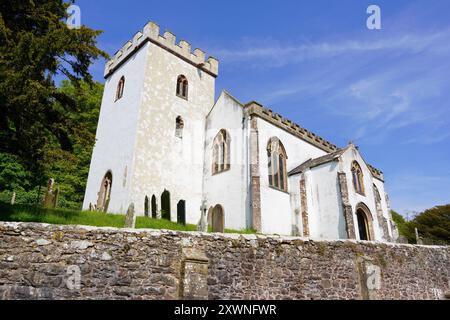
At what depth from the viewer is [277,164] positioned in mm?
20562

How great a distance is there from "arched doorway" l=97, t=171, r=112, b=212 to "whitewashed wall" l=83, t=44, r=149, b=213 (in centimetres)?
39

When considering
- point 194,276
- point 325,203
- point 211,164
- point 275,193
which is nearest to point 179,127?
point 211,164

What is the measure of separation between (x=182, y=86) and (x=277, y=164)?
29.9ft

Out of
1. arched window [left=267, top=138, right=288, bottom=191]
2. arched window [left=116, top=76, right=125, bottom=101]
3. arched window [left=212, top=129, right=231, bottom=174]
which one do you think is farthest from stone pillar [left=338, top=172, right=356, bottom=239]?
arched window [left=116, top=76, right=125, bottom=101]

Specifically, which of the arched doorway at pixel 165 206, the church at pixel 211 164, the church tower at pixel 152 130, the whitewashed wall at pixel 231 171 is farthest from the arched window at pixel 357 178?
the arched doorway at pixel 165 206

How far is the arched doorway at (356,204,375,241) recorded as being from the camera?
2006cm

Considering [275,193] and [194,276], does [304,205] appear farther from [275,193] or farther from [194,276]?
[194,276]

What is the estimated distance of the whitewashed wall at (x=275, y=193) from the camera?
720 inches

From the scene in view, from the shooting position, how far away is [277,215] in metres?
18.8

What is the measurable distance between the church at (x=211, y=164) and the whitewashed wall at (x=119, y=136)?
3.3 inches

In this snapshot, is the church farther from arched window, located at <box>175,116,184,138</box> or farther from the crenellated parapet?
the crenellated parapet

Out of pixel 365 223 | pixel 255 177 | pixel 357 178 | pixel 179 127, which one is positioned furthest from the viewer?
pixel 179 127

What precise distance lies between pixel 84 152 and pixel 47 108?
21.8 meters

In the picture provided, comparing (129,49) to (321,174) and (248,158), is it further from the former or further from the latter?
(321,174)
